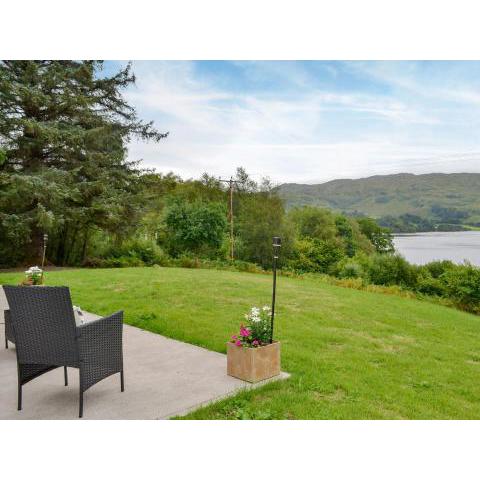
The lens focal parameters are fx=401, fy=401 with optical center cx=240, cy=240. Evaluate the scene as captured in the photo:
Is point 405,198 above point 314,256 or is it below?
above

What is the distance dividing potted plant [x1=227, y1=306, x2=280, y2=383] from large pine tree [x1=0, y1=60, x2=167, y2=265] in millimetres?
9995

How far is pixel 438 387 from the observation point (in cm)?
328

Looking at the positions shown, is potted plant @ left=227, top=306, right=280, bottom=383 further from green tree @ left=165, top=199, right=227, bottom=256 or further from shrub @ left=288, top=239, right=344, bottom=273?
shrub @ left=288, top=239, right=344, bottom=273

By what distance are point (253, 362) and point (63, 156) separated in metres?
12.3

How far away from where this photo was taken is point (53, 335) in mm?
2461

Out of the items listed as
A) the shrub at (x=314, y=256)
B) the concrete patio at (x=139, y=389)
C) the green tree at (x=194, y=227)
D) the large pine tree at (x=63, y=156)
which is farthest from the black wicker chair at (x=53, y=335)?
the shrub at (x=314, y=256)

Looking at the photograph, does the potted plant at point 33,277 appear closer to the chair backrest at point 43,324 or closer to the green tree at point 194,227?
the chair backrest at point 43,324

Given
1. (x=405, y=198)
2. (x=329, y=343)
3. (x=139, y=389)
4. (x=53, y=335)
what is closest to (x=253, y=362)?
(x=139, y=389)

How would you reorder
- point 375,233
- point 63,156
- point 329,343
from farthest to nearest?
point 375,233 < point 63,156 < point 329,343

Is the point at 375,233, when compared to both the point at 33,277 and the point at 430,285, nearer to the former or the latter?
the point at 430,285

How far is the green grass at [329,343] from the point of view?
2.72 meters

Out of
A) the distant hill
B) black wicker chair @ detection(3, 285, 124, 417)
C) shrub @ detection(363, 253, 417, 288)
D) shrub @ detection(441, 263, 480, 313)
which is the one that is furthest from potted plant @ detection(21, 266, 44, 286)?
the distant hill

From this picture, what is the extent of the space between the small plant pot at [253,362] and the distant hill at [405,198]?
61.7 ft
